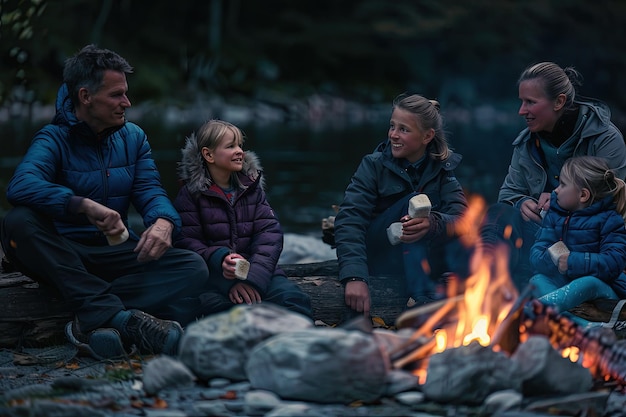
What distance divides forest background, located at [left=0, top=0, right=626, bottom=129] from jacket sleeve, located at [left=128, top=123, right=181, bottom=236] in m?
25.6

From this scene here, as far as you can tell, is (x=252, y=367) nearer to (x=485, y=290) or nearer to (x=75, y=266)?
(x=485, y=290)

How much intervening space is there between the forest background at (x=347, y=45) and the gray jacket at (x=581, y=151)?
84.3 ft

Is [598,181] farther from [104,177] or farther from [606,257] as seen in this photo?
[104,177]

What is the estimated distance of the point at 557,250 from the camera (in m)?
5.56

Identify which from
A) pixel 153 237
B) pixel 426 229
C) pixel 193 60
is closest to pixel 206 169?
pixel 153 237

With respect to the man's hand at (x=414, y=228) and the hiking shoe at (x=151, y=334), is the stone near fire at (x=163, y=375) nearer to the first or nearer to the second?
the hiking shoe at (x=151, y=334)

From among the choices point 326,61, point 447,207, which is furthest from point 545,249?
point 326,61

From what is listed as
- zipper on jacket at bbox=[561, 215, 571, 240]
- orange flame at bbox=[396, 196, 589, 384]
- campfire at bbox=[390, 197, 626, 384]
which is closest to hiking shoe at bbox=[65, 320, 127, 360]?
campfire at bbox=[390, 197, 626, 384]

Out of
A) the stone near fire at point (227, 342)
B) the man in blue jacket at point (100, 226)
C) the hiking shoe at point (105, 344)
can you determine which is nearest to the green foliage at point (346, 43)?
the man in blue jacket at point (100, 226)

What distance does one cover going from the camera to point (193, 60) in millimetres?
35469

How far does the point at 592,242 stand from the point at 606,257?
12 centimetres

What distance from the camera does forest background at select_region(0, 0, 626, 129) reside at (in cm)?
3462

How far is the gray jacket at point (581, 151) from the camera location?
20.2 ft

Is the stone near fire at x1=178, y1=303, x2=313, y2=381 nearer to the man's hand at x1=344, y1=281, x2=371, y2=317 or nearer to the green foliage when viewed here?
the man's hand at x1=344, y1=281, x2=371, y2=317
